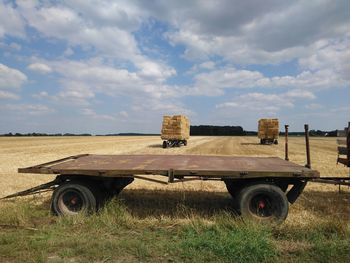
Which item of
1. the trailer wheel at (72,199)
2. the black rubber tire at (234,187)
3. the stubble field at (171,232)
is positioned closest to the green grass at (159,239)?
the stubble field at (171,232)

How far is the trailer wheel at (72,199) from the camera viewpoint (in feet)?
25.4

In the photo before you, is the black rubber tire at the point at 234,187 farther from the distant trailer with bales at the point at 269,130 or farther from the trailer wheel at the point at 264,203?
the distant trailer with bales at the point at 269,130

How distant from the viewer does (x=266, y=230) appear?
650cm

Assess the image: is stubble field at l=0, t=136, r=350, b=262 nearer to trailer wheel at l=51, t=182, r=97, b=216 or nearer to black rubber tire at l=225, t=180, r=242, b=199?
trailer wheel at l=51, t=182, r=97, b=216

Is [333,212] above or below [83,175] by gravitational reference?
below

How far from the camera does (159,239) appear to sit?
20.1 ft

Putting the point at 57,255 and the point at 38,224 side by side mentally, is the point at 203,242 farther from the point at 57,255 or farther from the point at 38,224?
the point at 38,224

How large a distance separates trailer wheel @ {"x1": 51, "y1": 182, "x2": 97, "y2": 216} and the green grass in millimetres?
255

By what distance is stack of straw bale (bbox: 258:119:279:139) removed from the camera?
45.2 m

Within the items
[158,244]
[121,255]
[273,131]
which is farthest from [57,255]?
[273,131]

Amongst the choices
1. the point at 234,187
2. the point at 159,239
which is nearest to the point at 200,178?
the point at 234,187

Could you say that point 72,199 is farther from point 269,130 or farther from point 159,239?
point 269,130

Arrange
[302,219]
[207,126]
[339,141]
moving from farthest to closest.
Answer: [207,126]
[339,141]
[302,219]

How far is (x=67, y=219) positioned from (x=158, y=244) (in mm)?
2237
